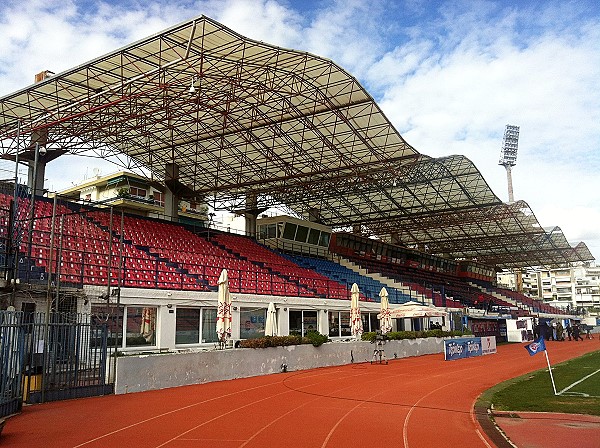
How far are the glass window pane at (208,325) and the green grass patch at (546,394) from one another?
12312mm

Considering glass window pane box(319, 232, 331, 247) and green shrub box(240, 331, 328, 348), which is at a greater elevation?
glass window pane box(319, 232, 331, 247)

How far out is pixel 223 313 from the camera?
21125mm

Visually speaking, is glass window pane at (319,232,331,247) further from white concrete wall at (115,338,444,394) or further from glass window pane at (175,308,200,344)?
glass window pane at (175,308,200,344)

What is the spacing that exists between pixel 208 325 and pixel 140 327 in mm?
3882

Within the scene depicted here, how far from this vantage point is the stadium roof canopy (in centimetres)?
2275

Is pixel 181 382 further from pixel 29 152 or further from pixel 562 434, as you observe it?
pixel 29 152

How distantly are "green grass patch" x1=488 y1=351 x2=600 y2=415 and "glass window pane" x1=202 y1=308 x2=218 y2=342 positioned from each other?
40.4ft

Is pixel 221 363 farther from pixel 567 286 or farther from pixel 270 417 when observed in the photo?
pixel 567 286

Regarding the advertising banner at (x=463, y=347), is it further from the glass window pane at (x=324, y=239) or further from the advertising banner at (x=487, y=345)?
the glass window pane at (x=324, y=239)

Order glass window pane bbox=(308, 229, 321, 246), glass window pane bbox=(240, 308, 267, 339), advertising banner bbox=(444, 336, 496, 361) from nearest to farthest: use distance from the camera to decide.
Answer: glass window pane bbox=(240, 308, 267, 339)
advertising banner bbox=(444, 336, 496, 361)
glass window pane bbox=(308, 229, 321, 246)

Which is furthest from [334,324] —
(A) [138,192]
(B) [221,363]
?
(A) [138,192]

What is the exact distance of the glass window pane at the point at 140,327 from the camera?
66.6 ft

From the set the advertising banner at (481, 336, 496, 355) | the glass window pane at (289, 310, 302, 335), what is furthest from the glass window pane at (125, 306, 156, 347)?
the advertising banner at (481, 336, 496, 355)

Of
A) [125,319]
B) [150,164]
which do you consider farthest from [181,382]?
[150,164]
